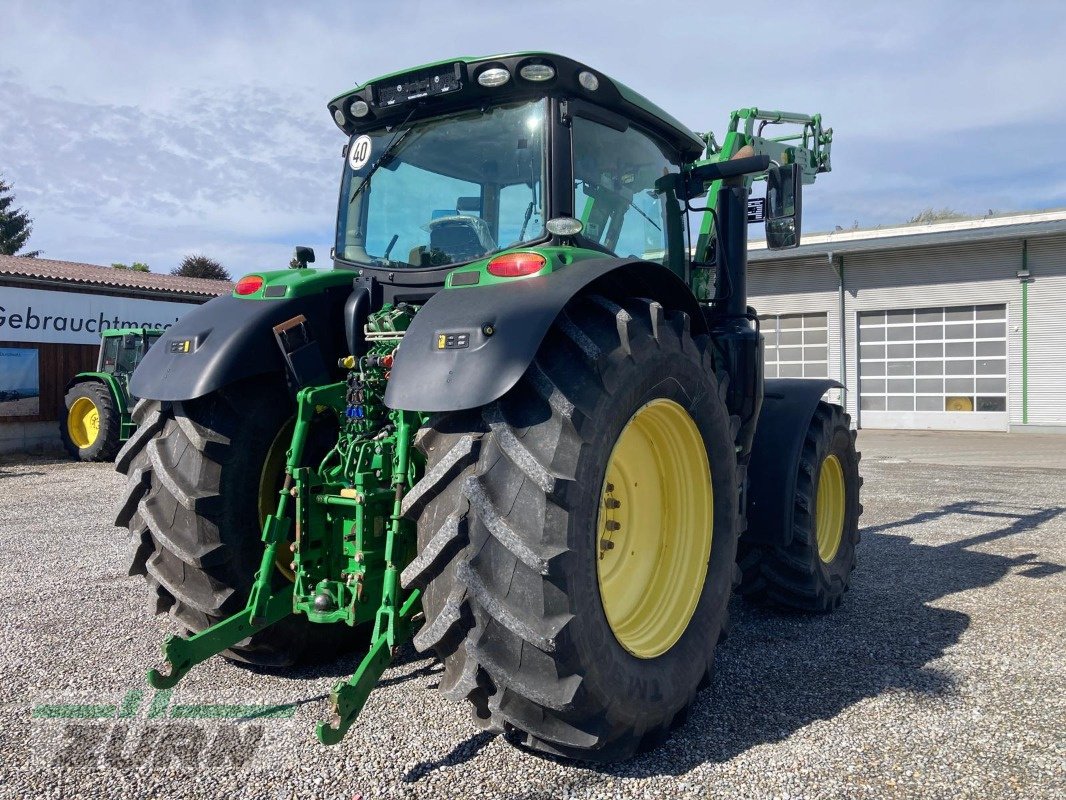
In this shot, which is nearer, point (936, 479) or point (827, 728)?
point (827, 728)

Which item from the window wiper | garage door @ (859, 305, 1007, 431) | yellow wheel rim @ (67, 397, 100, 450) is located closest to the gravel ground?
the window wiper

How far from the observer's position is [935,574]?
5168mm

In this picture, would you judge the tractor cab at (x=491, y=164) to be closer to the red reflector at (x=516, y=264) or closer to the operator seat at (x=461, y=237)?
the operator seat at (x=461, y=237)

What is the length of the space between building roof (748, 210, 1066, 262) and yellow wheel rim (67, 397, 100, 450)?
11.8 metres

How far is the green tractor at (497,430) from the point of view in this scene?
2.35 meters

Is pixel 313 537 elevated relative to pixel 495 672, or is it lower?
elevated

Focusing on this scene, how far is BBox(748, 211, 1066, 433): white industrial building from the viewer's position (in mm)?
15852

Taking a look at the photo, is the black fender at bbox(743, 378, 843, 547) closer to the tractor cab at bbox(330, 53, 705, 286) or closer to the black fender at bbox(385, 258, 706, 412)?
the tractor cab at bbox(330, 53, 705, 286)

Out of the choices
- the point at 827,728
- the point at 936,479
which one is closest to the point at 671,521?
the point at 827,728

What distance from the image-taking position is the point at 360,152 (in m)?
3.72

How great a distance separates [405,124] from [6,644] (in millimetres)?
2925

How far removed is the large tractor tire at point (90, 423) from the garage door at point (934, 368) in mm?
A: 14074

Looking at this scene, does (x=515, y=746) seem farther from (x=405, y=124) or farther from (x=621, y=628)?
(x=405, y=124)

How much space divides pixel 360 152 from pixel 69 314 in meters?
13.5
